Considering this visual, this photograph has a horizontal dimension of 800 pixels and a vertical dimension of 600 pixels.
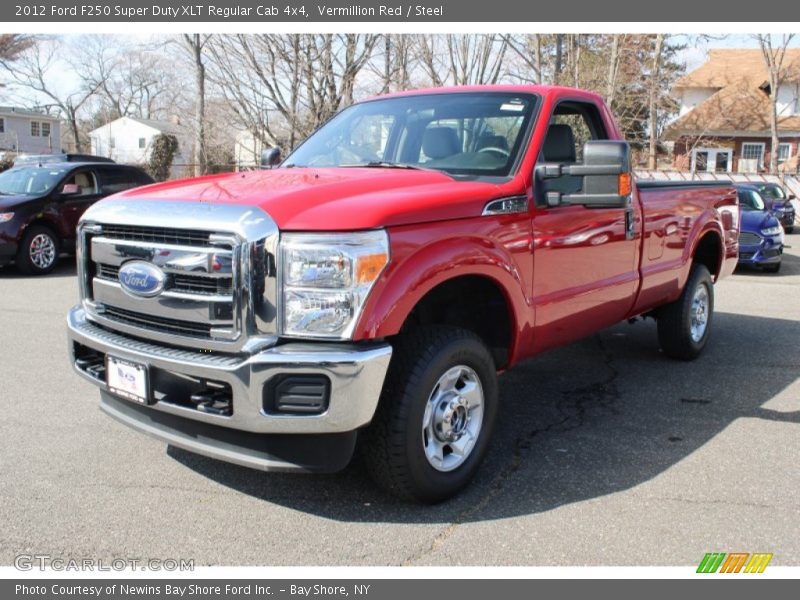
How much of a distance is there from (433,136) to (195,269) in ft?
6.31

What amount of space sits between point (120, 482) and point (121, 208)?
141cm

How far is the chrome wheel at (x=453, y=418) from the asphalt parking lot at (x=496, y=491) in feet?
0.82

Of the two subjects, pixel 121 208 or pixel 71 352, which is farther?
pixel 71 352

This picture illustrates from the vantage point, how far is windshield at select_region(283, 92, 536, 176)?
14.0 ft

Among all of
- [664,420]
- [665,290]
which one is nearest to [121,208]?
[664,420]

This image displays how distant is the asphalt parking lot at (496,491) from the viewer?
321cm

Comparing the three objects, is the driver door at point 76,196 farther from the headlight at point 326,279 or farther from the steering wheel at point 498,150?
the headlight at point 326,279

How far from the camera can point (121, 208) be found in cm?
354

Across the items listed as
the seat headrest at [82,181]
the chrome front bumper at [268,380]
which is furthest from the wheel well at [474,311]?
the seat headrest at [82,181]

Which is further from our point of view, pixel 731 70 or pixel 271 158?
pixel 731 70

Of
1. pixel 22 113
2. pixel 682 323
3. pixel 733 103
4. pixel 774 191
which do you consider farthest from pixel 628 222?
pixel 22 113

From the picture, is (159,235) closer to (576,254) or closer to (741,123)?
(576,254)

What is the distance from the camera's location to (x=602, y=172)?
12.5ft

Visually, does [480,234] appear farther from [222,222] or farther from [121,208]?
[121,208]
